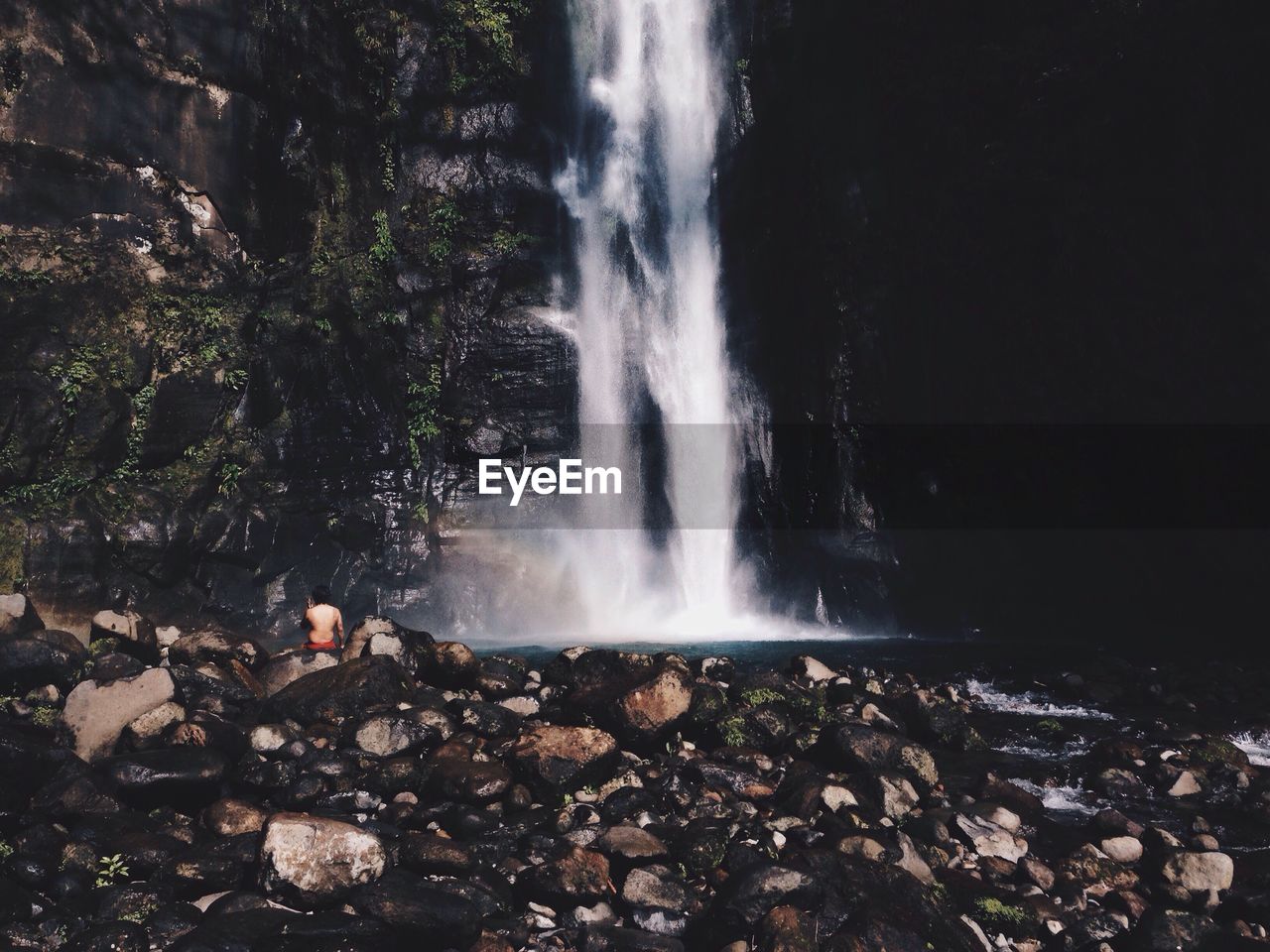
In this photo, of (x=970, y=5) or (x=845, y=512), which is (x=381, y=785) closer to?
(x=845, y=512)

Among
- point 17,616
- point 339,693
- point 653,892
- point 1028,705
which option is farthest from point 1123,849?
point 17,616

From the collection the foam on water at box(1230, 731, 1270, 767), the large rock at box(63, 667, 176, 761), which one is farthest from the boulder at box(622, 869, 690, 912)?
the foam on water at box(1230, 731, 1270, 767)

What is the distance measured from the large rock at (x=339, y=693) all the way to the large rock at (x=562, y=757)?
2.07 meters

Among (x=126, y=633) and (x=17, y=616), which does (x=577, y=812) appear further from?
(x=17, y=616)

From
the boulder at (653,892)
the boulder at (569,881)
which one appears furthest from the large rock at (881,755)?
the boulder at (569,881)

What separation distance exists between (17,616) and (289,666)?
4765 millimetres

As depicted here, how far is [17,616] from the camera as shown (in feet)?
37.2

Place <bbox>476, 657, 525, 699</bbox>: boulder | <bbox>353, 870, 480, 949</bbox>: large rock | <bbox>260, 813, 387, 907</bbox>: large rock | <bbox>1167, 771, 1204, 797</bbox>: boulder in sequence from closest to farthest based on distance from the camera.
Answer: <bbox>353, 870, 480, 949</bbox>: large rock < <bbox>260, 813, 387, 907</bbox>: large rock < <bbox>1167, 771, 1204, 797</bbox>: boulder < <bbox>476, 657, 525, 699</bbox>: boulder

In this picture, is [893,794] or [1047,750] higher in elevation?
[893,794]


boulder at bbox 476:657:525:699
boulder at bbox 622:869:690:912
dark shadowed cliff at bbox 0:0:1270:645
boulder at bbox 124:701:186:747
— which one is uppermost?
dark shadowed cliff at bbox 0:0:1270:645

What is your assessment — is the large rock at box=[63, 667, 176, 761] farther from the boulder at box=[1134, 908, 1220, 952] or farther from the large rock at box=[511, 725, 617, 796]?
the boulder at box=[1134, 908, 1220, 952]

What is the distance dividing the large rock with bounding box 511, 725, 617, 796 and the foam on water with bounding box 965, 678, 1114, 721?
7.21 m

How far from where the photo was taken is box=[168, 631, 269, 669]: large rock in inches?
418

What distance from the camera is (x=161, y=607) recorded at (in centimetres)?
1673
